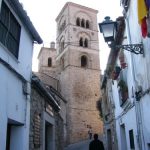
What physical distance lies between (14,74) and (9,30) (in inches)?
46.2

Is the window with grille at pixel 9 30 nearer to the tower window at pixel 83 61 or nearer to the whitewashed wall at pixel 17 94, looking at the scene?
the whitewashed wall at pixel 17 94

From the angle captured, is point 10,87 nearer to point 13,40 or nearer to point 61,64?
point 13,40

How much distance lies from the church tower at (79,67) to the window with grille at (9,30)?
27.2 m

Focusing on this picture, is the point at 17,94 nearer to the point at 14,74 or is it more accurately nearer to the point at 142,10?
the point at 14,74

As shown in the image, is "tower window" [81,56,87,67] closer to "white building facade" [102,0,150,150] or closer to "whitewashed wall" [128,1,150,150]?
"white building facade" [102,0,150,150]

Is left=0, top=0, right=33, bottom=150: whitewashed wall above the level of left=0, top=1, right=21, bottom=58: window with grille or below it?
below

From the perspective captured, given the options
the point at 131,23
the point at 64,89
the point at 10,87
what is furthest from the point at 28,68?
the point at 64,89

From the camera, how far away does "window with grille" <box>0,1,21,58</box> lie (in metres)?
7.23

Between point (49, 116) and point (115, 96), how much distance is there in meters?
3.23

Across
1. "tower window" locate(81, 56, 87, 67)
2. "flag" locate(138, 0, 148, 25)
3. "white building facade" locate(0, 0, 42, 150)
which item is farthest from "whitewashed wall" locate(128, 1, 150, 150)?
"tower window" locate(81, 56, 87, 67)

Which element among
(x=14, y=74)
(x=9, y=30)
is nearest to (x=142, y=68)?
(x=14, y=74)

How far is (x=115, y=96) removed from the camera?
44.0 ft

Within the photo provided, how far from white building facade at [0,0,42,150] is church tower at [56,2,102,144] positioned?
26352 mm

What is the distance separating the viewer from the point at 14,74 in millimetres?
7816
